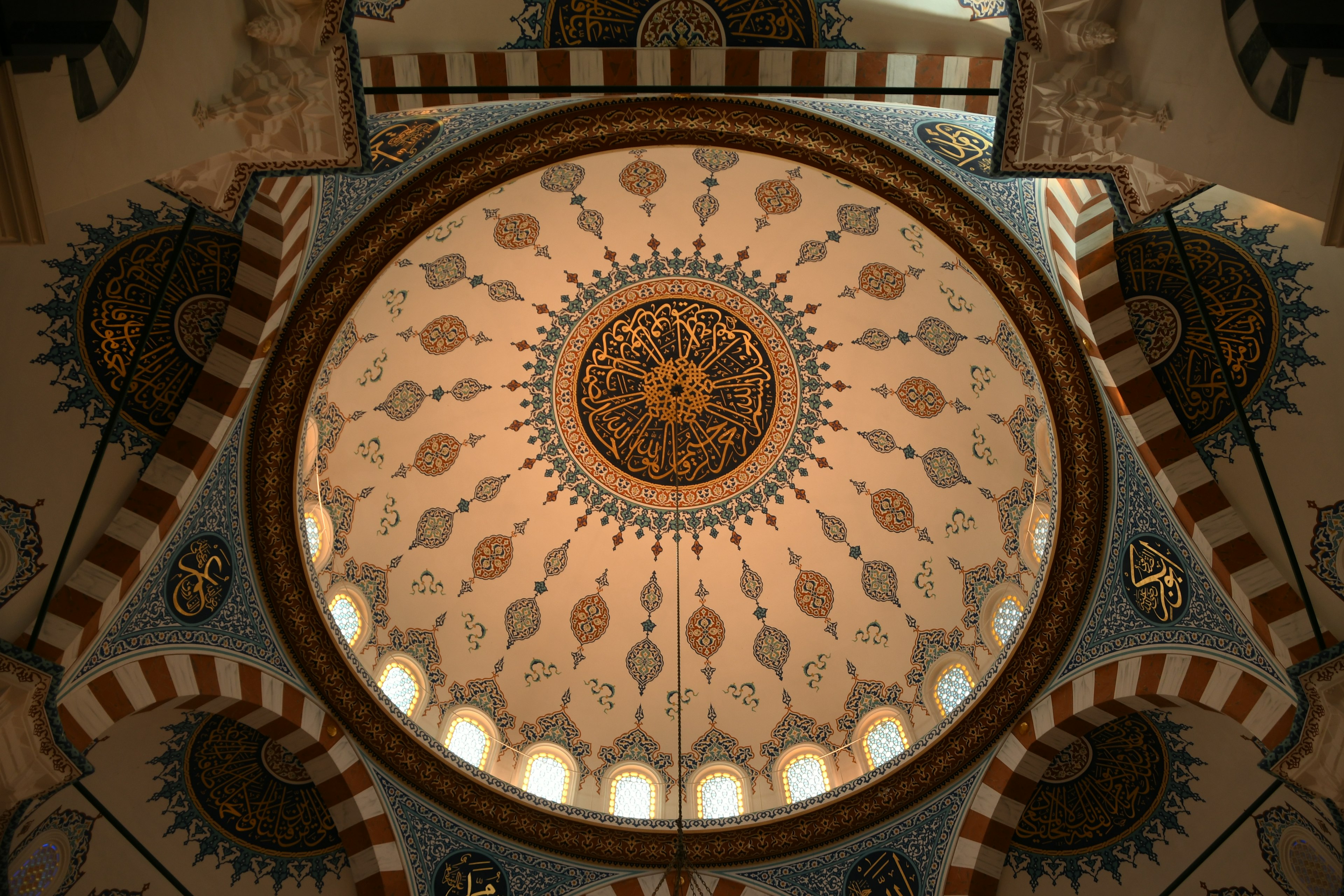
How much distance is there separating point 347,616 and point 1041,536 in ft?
20.9

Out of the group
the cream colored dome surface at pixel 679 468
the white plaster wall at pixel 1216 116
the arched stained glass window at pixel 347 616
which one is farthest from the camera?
the cream colored dome surface at pixel 679 468

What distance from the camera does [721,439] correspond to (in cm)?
984

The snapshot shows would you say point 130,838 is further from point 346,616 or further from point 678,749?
point 678,749

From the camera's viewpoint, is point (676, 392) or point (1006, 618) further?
point (676, 392)

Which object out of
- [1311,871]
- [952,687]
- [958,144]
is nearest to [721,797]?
[952,687]

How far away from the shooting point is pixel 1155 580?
6.70 meters

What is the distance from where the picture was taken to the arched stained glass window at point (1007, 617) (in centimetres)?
835

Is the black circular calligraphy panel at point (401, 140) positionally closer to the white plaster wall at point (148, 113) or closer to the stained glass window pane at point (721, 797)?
the white plaster wall at point (148, 113)

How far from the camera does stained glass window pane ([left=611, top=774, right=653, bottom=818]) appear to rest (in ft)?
29.3

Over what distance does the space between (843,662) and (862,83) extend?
5.92 metres

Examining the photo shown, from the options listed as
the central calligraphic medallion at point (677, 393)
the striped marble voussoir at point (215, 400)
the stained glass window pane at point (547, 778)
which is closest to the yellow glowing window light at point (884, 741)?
the central calligraphic medallion at point (677, 393)

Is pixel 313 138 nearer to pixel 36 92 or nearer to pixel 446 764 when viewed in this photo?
pixel 36 92

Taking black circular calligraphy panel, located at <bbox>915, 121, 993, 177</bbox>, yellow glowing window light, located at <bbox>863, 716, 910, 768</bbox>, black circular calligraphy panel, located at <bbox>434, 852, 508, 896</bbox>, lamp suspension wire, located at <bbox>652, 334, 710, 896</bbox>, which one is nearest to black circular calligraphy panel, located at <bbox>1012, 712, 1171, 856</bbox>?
yellow glowing window light, located at <bbox>863, 716, 910, 768</bbox>

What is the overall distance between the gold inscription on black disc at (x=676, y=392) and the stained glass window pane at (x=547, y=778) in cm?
303
